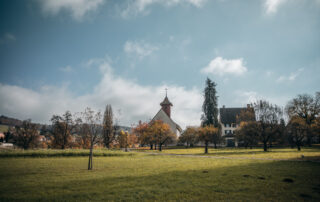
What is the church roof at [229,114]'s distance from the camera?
7384 cm

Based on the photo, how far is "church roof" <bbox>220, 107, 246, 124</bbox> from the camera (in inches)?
2907

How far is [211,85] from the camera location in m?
59.8

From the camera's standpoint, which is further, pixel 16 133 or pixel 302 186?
pixel 16 133

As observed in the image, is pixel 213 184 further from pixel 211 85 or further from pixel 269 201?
pixel 211 85

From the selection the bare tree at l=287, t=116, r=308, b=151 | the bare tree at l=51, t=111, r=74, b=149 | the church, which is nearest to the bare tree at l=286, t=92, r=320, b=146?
the bare tree at l=287, t=116, r=308, b=151

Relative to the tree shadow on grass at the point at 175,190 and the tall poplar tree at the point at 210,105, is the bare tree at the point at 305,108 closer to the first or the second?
the tall poplar tree at the point at 210,105

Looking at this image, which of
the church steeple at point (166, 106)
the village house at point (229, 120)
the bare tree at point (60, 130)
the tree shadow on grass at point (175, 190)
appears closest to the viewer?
the tree shadow on grass at point (175, 190)

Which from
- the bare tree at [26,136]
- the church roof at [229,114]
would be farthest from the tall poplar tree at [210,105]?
the bare tree at [26,136]

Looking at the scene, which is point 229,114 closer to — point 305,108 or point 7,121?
point 305,108

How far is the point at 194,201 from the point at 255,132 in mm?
32771

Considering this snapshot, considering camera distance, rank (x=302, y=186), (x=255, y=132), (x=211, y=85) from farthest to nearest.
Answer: (x=211, y=85) < (x=255, y=132) < (x=302, y=186)

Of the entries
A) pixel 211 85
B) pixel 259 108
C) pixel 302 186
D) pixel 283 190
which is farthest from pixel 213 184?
pixel 211 85

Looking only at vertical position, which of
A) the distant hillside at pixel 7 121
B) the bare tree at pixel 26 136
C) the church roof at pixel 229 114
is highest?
the church roof at pixel 229 114

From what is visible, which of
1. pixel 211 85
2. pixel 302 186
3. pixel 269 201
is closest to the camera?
pixel 269 201
